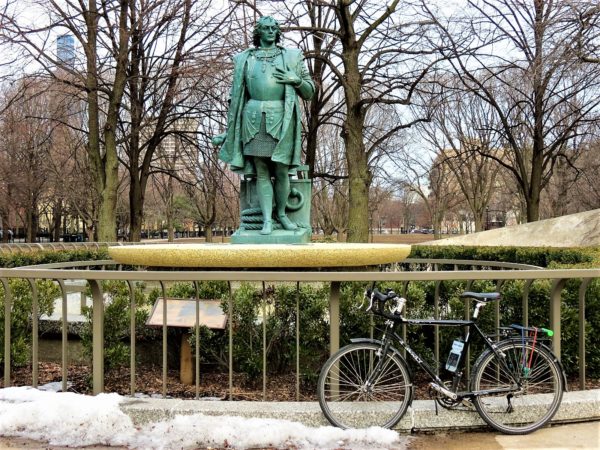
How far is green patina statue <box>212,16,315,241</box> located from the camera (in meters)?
7.93

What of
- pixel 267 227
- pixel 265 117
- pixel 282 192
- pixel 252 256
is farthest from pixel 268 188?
pixel 252 256

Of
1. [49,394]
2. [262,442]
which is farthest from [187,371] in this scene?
[262,442]

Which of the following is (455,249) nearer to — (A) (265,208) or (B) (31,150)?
(A) (265,208)

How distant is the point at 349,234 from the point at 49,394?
14.4 metres

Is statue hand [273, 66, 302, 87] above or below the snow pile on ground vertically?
above

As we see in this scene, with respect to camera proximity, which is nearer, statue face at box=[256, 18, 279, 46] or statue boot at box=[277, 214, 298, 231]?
statue face at box=[256, 18, 279, 46]

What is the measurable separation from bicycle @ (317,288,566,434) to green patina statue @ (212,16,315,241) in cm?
425

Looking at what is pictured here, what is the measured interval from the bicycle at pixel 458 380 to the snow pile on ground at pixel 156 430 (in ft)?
0.67

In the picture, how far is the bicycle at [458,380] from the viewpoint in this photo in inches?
156

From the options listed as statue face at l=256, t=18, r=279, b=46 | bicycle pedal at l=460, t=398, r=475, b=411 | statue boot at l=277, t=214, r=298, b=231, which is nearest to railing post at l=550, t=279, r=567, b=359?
bicycle pedal at l=460, t=398, r=475, b=411

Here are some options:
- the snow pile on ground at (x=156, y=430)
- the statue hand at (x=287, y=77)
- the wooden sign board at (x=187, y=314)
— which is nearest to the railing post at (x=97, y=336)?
the snow pile on ground at (x=156, y=430)

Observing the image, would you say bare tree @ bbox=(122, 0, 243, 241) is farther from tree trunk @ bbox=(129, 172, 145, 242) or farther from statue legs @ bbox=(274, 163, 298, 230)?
statue legs @ bbox=(274, 163, 298, 230)

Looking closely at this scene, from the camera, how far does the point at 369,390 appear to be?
402 centimetres

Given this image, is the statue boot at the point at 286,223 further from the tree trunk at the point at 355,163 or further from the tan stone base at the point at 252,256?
the tree trunk at the point at 355,163
